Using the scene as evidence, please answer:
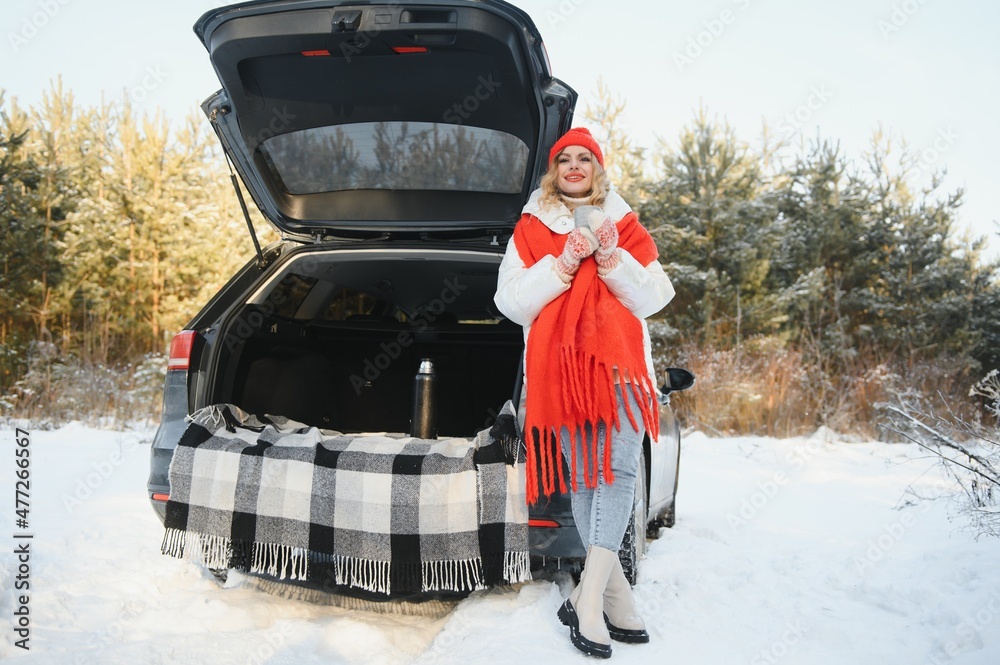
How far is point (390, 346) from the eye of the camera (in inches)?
148

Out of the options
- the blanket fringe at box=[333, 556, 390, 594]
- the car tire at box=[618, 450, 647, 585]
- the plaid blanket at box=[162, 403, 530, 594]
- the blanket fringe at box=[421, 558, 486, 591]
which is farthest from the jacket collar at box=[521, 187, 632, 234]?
the blanket fringe at box=[333, 556, 390, 594]

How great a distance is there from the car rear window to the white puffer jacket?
45cm

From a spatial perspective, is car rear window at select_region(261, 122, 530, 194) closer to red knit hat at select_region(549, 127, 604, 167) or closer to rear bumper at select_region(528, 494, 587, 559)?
A: red knit hat at select_region(549, 127, 604, 167)

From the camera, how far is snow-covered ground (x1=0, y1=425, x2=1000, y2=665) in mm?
1995

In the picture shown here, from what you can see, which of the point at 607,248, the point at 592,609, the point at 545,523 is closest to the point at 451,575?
the point at 545,523

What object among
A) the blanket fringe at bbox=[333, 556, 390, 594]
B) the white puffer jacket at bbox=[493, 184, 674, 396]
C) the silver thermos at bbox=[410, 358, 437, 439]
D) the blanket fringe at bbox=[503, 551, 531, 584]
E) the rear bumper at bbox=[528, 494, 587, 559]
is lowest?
the blanket fringe at bbox=[333, 556, 390, 594]

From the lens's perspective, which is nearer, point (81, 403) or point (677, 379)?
point (677, 379)

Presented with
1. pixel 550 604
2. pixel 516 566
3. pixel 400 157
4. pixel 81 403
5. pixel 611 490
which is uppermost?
pixel 400 157

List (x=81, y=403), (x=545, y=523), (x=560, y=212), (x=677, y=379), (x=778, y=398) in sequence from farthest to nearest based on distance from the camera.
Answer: (x=778, y=398)
(x=81, y=403)
(x=677, y=379)
(x=560, y=212)
(x=545, y=523)

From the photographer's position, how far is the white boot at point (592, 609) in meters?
1.99

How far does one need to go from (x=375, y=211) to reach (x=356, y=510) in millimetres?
1276

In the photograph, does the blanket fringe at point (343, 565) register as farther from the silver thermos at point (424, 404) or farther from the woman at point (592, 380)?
the silver thermos at point (424, 404)

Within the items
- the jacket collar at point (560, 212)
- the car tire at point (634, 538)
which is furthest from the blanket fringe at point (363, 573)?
the jacket collar at point (560, 212)

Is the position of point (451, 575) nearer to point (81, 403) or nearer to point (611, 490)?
point (611, 490)
